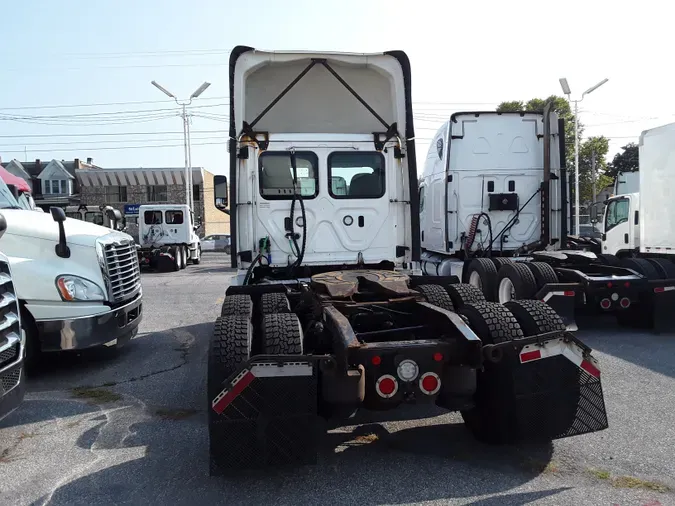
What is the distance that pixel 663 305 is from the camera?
900 cm

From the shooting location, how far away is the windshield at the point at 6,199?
24.4 feet

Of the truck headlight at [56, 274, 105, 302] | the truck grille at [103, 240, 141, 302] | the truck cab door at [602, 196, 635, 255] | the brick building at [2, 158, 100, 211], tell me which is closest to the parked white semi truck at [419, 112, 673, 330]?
the truck cab door at [602, 196, 635, 255]

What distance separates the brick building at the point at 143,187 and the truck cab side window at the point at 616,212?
38.1 meters

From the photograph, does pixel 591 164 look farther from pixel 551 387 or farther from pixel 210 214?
pixel 551 387

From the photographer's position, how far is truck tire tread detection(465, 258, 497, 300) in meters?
10.1

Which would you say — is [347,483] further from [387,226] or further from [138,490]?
[387,226]

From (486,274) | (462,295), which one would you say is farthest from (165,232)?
(462,295)

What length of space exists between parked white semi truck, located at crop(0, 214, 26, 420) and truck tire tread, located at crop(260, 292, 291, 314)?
1.85m

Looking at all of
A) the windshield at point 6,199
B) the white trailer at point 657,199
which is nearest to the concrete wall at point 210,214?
the white trailer at point 657,199

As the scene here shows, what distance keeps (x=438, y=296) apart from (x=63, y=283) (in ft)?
13.4

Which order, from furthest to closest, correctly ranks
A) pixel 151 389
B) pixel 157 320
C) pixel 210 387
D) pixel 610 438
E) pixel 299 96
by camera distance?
pixel 157 320, pixel 299 96, pixel 151 389, pixel 610 438, pixel 210 387

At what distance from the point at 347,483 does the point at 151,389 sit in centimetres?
315

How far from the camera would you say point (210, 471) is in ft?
12.5

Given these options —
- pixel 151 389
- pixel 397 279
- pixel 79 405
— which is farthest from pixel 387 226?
pixel 79 405
